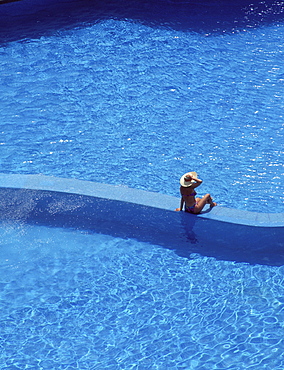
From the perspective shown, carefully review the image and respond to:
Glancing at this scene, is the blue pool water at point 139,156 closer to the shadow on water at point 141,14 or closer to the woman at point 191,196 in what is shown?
the shadow on water at point 141,14

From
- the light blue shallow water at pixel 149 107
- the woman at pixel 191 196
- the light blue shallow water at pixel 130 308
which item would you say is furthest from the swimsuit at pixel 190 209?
the light blue shallow water at pixel 149 107

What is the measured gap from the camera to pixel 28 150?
24.6 feet

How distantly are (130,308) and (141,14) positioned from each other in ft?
24.4

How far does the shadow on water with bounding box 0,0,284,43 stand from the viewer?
10.5 m

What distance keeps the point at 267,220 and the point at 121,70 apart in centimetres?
463

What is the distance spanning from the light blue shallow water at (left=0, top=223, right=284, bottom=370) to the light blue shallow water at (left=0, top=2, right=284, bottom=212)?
1197 millimetres

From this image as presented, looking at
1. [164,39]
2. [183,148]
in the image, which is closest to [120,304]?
[183,148]

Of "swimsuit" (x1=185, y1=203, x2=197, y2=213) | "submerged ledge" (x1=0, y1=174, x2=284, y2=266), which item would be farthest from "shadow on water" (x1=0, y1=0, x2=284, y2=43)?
"swimsuit" (x1=185, y1=203, x2=197, y2=213)

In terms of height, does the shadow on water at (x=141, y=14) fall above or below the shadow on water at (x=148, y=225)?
above

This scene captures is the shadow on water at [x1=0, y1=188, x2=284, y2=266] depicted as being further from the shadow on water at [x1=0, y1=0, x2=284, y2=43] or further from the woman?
the shadow on water at [x1=0, y1=0, x2=284, y2=43]

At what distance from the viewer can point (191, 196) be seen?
18.7 feet

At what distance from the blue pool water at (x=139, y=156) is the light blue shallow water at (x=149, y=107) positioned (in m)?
0.03

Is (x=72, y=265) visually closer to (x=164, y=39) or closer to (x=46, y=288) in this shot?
(x=46, y=288)

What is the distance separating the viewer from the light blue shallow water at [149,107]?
22.8 feet
